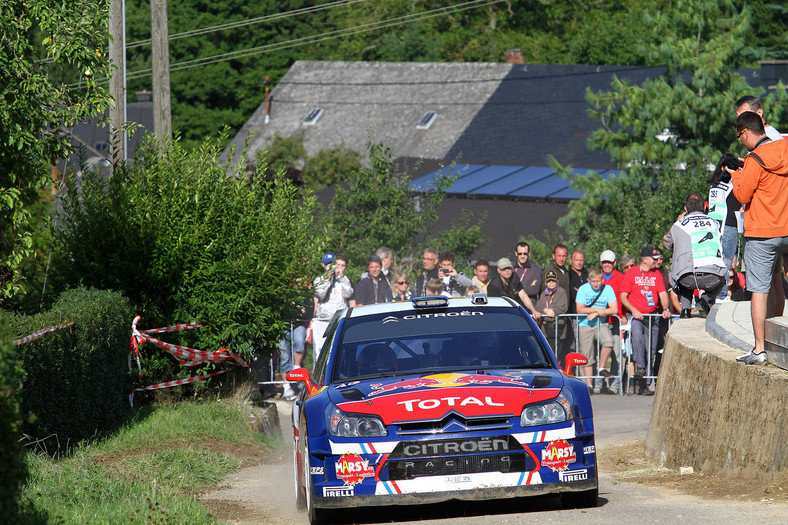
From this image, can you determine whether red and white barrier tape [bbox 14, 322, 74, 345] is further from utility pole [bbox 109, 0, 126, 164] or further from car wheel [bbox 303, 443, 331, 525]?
utility pole [bbox 109, 0, 126, 164]

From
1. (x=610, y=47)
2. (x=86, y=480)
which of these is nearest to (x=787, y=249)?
(x=86, y=480)

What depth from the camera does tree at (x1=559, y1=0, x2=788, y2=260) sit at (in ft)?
102

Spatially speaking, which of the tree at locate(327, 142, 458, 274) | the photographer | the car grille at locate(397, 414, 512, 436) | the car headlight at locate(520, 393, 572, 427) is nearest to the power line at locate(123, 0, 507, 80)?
the tree at locate(327, 142, 458, 274)

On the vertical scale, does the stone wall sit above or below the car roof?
→ below

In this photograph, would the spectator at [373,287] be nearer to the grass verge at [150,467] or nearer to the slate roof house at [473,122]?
the grass verge at [150,467]

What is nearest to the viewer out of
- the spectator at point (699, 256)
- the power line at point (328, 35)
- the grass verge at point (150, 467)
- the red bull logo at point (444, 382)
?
the grass verge at point (150, 467)

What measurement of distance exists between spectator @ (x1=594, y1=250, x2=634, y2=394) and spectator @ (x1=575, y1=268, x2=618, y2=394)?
0.32ft

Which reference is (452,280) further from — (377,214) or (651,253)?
(377,214)

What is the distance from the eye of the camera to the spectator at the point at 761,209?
29.3 feet

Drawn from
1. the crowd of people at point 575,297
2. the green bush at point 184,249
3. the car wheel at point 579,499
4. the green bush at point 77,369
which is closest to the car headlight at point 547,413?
the car wheel at point 579,499

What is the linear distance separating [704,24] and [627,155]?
4069 millimetres

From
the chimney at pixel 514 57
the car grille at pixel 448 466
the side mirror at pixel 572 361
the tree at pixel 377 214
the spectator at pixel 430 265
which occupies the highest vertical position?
the chimney at pixel 514 57

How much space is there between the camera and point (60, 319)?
10586 mm

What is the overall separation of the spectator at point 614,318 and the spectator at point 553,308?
693mm
